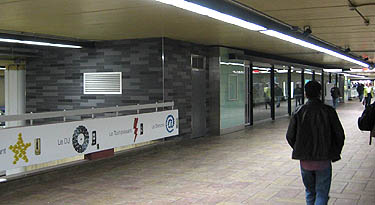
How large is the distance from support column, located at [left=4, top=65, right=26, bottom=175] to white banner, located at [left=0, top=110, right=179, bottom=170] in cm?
29

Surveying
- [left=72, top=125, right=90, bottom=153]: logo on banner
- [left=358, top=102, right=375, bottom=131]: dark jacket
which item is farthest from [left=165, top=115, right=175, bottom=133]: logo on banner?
[left=358, top=102, right=375, bottom=131]: dark jacket

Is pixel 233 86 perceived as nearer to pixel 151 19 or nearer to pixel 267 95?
pixel 267 95

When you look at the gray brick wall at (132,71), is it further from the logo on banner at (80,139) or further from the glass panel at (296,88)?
the glass panel at (296,88)

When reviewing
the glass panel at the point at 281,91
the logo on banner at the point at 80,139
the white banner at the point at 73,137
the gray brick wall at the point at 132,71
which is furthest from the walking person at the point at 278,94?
the logo on banner at the point at 80,139

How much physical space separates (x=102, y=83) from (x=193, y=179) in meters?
4.13

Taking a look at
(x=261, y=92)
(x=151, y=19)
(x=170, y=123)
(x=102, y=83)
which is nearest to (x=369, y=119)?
(x=151, y=19)

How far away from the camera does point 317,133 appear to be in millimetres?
3805

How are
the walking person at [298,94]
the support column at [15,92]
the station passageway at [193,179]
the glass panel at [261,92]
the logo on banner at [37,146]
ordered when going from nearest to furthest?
the station passageway at [193,179], the support column at [15,92], the logo on banner at [37,146], the glass panel at [261,92], the walking person at [298,94]

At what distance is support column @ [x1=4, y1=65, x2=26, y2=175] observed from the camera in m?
5.96

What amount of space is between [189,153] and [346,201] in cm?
430

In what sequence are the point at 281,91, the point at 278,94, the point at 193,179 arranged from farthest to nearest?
the point at 281,91 → the point at 278,94 → the point at 193,179

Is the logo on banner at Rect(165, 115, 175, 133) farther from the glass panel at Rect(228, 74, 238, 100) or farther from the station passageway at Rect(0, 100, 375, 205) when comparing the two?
the glass panel at Rect(228, 74, 238, 100)

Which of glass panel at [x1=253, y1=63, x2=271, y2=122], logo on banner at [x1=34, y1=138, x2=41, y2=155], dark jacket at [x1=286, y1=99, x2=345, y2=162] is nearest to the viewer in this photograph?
dark jacket at [x1=286, y1=99, x2=345, y2=162]

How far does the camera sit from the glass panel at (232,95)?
A: 1245 centimetres
